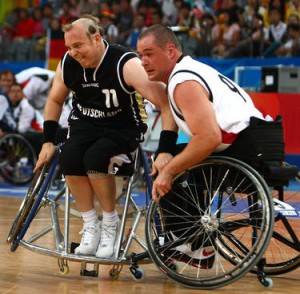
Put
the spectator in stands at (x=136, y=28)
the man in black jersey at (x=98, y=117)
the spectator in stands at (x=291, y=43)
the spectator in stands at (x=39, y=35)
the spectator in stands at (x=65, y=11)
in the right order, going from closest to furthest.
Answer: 1. the man in black jersey at (x=98, y=117)
2. the spectator in stands at (x=291, y=43)
3. the spectator in stands at (x=136, y=28)
4. the spectator in stands at (x=39, y=35)
5. the spectator in stands at (x=65, y=11)

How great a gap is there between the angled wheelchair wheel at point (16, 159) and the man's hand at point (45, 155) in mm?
7840

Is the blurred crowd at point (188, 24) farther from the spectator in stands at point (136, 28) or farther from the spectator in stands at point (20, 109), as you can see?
the spectator in stands at point (20, 109)

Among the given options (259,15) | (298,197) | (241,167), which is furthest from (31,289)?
(259,15)

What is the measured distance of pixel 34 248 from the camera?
20.3 feet

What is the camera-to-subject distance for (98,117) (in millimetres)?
6137

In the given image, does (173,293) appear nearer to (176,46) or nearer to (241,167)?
(241,167)

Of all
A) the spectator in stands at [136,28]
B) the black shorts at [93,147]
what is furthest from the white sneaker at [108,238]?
the spectator in stands at [136,28]

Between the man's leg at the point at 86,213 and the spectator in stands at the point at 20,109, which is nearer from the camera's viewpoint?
the man's leg at the point at 86,213

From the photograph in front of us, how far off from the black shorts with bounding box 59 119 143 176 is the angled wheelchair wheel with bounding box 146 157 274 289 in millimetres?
427

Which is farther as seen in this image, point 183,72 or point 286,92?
point 286,92

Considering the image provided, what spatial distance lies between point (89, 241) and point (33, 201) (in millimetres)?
435

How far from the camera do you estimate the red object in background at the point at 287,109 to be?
14023 millimetres

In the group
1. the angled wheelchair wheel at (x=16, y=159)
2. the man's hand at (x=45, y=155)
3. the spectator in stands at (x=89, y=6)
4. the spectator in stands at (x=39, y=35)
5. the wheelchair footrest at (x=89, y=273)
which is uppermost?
the man's hand at (x=45, y=155)

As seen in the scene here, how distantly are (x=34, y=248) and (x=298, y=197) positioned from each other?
182cm
